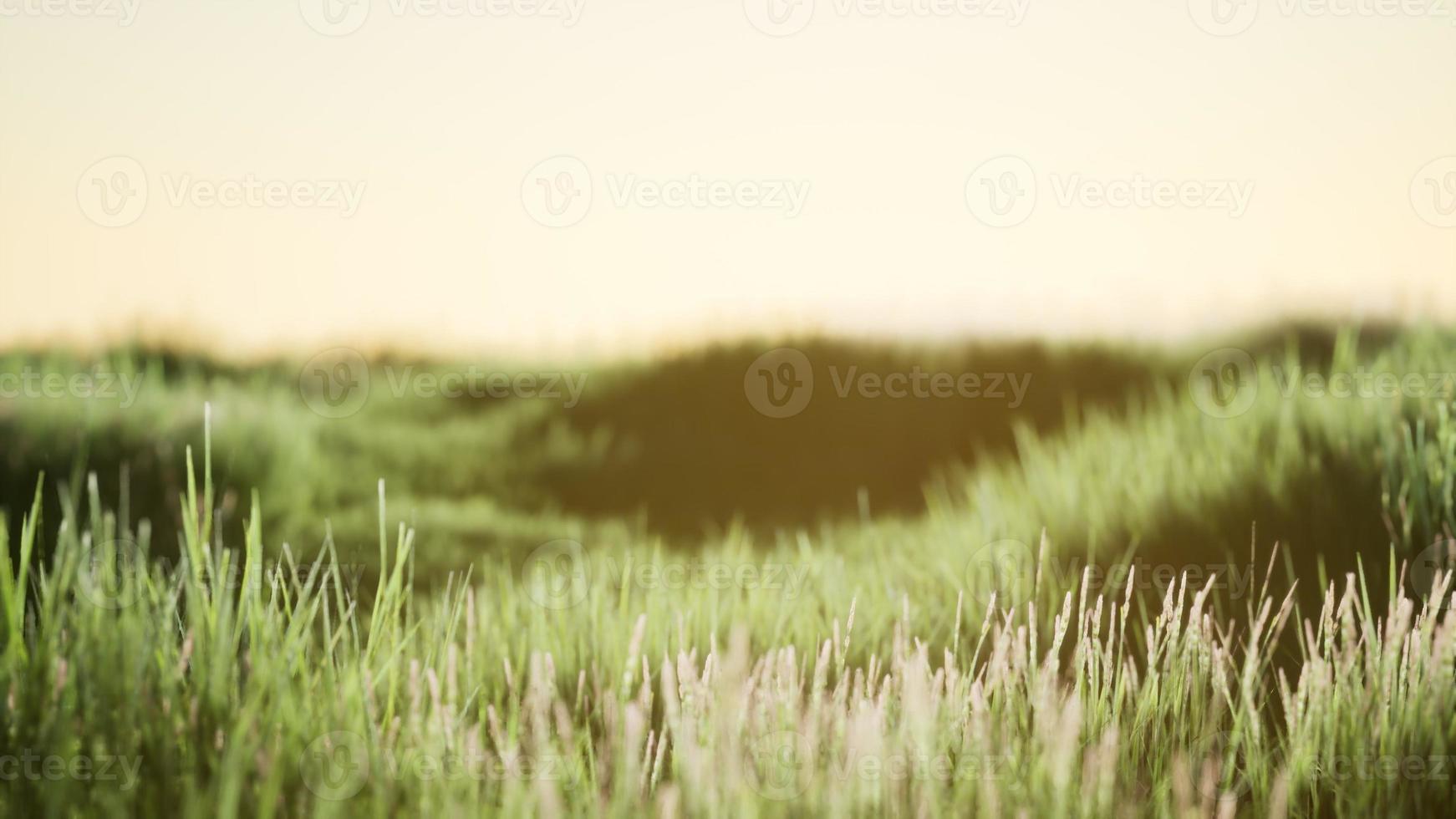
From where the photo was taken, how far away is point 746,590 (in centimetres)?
247

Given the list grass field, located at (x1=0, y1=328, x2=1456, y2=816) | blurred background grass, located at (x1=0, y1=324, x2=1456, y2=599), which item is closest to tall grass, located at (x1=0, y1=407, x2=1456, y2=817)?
grass field, located at (x1=0, y1=328, x2=1456, y2=816)

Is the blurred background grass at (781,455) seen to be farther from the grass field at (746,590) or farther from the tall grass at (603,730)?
the tall grass at (603,730)

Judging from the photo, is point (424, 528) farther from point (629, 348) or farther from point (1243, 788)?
point (1243, 788)

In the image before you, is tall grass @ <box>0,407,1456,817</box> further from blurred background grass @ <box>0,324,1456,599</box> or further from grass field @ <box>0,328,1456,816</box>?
blurred background grass @ <box>0,324,1456,599</box>

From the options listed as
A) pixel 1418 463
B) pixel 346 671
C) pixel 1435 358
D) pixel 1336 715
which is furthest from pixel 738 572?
pixel 1435 358

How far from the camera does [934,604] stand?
2.36m

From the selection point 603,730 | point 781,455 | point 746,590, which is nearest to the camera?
point 603,730

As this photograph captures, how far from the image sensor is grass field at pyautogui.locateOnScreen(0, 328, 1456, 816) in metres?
1.42

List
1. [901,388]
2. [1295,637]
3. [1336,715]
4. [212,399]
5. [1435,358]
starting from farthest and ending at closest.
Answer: [212,399]
[901,388]
[1435,358]
[1295,637]
[1336,715]

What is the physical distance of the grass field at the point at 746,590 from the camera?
142 centimetres

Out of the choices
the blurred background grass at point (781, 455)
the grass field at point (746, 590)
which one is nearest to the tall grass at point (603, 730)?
the grass field at point (746, 590)

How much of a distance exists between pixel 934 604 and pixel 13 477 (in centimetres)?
306

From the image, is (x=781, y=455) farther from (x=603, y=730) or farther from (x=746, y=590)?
(x=603, y=730)

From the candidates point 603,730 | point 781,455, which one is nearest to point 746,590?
point 603,730
